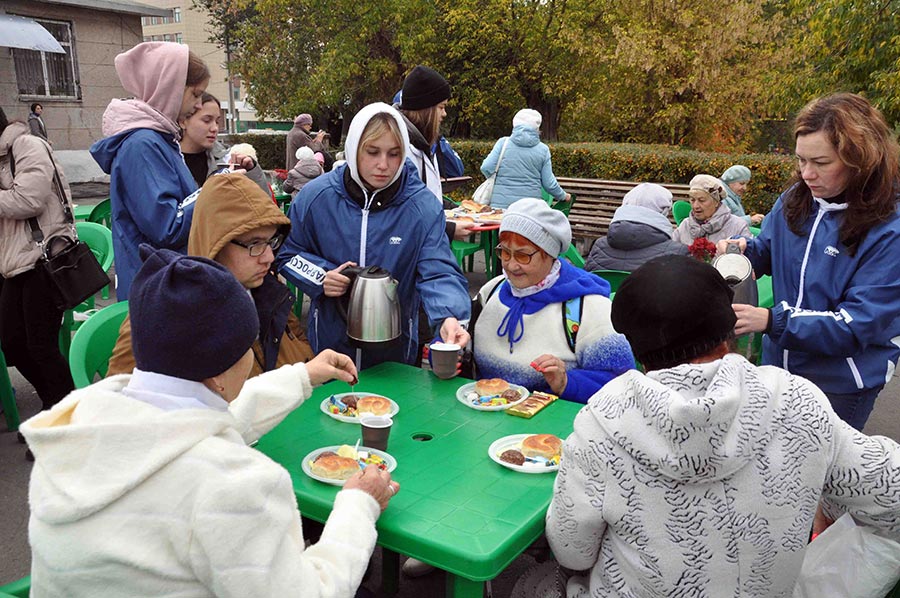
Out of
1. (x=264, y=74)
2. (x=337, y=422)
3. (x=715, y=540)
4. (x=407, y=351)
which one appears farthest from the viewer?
(x=264, y=74)

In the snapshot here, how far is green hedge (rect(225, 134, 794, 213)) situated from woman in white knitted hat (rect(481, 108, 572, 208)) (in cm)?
447

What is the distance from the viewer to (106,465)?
1.21 meters

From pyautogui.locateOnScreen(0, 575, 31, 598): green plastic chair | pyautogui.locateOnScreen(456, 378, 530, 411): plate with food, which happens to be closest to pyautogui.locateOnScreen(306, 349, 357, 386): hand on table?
pyautogui.locateOnScreen(456, 378, 530, 411): plate with food

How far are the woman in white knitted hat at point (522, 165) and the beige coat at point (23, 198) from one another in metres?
5.06

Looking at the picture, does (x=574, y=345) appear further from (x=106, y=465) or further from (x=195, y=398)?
(x=106, y=465)

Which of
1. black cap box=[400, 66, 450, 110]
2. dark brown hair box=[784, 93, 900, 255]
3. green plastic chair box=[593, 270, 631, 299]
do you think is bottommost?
green plastic chair box=[593, 270, 631, 299]

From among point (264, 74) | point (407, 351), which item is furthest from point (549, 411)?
point (264, 74)

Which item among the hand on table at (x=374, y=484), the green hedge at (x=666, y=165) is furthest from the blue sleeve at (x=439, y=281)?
the green hedge at (x=666, y=165)

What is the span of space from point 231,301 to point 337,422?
3.74ft

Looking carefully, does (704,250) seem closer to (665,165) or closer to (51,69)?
(665,165)

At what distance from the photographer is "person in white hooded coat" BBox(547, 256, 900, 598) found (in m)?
1.46

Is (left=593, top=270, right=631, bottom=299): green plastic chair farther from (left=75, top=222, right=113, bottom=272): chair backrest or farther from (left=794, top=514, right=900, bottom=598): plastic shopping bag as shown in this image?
(left=75, top=222, right=113, bottom=272): chair backrest

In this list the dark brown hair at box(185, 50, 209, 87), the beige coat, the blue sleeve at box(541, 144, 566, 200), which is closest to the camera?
the dark brown hair at box(185, 50, 209, 87)

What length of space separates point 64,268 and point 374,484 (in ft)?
9.87
